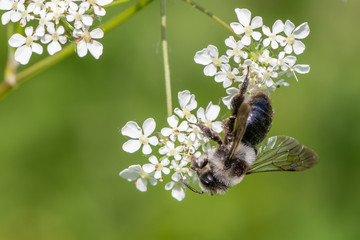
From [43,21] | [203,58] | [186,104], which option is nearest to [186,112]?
[186,104]

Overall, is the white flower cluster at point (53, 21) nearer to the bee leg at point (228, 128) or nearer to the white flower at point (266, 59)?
the bee leg at point (228, 128)

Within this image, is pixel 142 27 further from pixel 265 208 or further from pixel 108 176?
pixel 265 208

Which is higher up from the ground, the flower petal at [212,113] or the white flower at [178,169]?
the flower petal at [212,113]

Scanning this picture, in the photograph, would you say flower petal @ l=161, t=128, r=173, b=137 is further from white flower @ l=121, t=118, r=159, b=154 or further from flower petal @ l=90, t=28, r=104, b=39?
flower petal @ l=90, t=28, r=104, b=39

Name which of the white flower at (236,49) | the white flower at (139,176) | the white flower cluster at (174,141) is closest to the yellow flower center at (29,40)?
the white flower cluster at (174,141)

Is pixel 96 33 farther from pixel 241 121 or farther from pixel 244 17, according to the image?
pixel 241 121

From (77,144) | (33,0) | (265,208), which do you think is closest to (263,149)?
(33,0)
